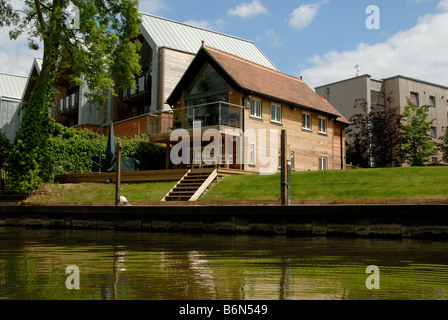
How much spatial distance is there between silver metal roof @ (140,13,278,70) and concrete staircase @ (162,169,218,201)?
15.7 metres

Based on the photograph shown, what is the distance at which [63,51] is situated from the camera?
22.0 metres

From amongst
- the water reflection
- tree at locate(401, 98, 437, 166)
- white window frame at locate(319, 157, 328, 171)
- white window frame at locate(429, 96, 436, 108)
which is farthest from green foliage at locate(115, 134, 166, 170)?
white window frame at locate(429, 96, 436, 108)

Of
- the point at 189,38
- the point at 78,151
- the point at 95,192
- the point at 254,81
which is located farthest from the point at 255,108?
the point at 189,38

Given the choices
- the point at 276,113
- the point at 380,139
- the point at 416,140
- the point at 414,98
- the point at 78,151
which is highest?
the point at 414,98

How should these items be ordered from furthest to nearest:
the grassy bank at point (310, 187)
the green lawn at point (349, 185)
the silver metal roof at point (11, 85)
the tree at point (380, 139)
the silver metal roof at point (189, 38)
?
the silver metal roof at point (11, 85) < the tree at point (380, 139) < the silver metal roof at point (189, 38) < the grassy bank at point (310, 187) < the green lawn at point (349, 185)

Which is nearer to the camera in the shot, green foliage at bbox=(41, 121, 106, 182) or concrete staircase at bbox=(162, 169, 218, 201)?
concrete staircase at bbox=(162, 169, 218, 201)

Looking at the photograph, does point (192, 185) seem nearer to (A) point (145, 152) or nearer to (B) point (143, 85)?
(A) point (145, 152)

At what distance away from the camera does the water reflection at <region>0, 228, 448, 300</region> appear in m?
4.19

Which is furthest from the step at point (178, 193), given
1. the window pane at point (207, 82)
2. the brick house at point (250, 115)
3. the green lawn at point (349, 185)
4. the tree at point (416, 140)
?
the tree at point (416, 140)

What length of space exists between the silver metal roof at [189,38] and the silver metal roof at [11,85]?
82.1 feet

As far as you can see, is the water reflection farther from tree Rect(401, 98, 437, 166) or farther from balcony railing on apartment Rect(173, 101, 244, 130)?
tree Rect(401, 98, 437, 166)

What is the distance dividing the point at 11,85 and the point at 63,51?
36544 mm

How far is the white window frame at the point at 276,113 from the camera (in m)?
27.9

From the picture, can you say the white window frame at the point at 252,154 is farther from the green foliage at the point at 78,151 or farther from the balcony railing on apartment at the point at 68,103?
the balcony railing on apartment at the point at 68,103
